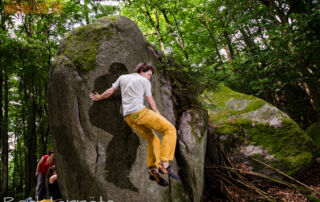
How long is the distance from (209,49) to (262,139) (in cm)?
1161

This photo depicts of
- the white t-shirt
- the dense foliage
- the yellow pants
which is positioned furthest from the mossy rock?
the white t-shirt

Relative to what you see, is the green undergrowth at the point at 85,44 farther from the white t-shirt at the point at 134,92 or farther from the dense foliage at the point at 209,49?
the dense foliage at the point at 209,49

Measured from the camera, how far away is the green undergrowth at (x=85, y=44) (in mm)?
4652

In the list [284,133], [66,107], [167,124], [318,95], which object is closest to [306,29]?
[318,95]

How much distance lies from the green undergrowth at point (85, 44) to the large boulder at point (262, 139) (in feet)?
13.9

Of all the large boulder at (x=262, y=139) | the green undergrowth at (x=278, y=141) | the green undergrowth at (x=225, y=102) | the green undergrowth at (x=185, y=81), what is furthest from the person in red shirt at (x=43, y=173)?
the green undergrowth at (x=278, y=141)

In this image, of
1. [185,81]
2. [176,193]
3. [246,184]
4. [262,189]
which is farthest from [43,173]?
[262,189]

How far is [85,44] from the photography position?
488cm

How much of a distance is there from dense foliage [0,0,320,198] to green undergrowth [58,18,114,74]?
2.60 m

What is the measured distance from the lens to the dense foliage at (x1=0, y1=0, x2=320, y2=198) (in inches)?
313

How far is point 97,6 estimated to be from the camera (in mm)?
12273

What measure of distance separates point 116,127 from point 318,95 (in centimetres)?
1045

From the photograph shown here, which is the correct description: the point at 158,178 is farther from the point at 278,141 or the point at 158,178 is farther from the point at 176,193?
the point at 278,141

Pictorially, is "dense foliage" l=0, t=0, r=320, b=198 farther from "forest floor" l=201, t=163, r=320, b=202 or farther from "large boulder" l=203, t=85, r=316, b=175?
"forest floor" l=201, t=163, r=320, b=202
